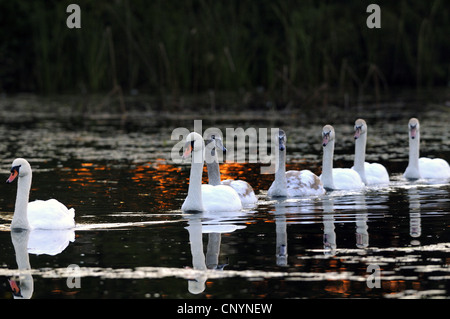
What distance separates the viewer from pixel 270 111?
26.3 metres

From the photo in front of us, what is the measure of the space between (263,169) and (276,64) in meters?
15.0

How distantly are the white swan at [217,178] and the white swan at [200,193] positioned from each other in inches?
20.9

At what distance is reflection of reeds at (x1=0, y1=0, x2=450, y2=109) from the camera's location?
100 feet

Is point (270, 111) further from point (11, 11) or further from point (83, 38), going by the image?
point (11, 11)

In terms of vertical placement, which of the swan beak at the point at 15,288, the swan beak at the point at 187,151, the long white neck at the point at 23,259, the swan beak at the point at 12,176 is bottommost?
the swan beak at the point at 15,288

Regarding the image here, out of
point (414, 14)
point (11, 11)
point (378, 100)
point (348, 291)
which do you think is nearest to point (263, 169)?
point (348, 291)

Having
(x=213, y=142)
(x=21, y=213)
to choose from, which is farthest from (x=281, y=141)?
(x=21, y=213)

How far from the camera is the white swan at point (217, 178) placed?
12.9 m

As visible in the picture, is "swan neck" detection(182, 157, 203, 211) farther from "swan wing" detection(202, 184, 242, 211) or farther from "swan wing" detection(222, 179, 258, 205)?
"swan wing" detection(222, 179, 258, 205)

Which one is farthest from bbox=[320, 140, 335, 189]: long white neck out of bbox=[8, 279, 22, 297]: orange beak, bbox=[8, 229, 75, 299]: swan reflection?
bbox=[8, 279, 22, 297]: orange beak

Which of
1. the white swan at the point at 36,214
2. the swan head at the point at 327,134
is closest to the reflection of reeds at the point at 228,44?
the swan head at the point at 327,134

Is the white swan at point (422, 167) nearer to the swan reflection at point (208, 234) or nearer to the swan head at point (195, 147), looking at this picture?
the swan reflection at point (208, 234)
